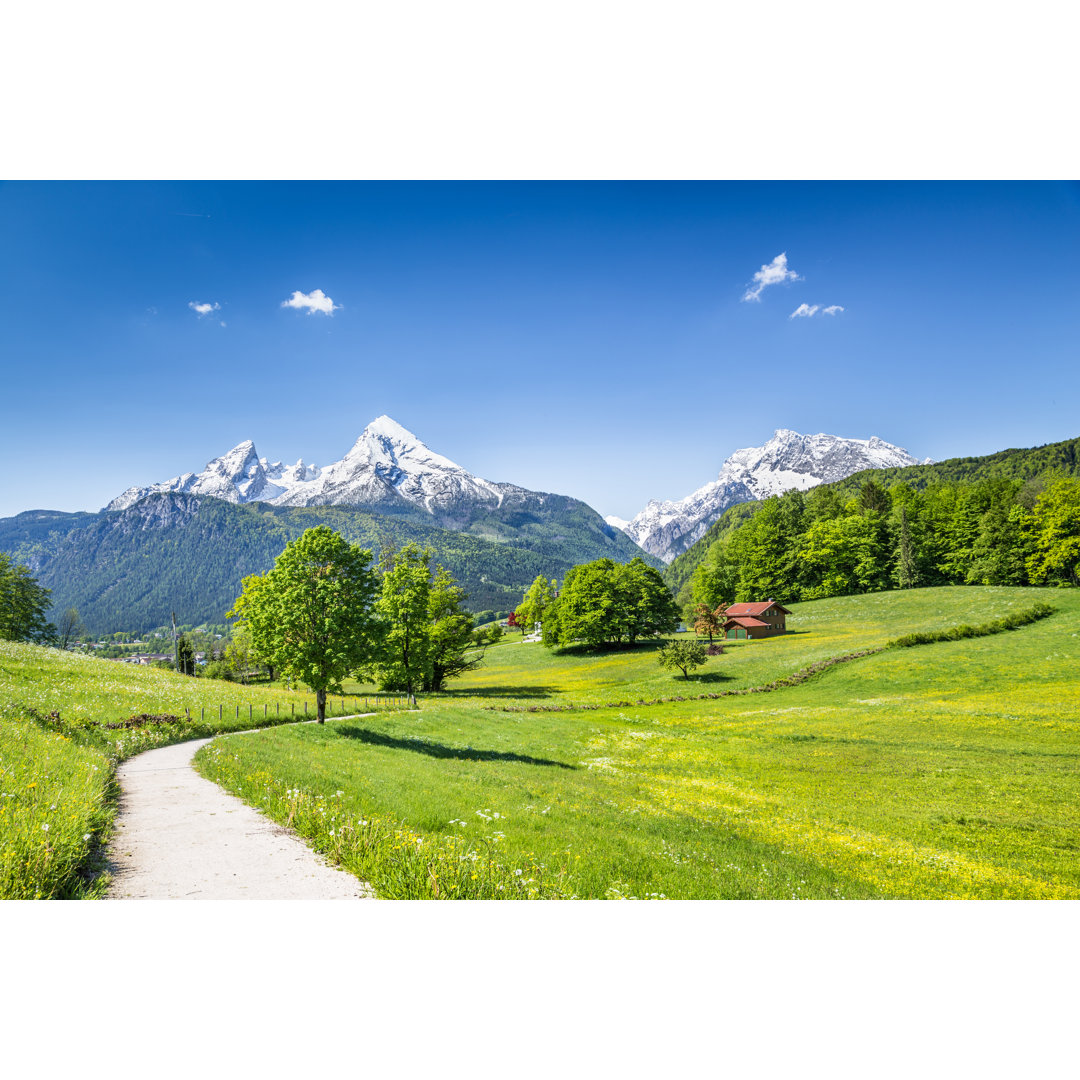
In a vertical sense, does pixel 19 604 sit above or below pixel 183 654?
above

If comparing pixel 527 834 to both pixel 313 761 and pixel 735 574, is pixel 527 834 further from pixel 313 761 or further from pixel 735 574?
pixel 735 574

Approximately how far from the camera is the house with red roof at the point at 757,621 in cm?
8331

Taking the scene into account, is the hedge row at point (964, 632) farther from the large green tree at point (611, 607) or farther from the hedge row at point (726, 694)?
the large green tree at point (611, 607)

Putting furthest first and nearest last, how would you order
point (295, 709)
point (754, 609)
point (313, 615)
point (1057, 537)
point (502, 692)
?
point (754, 609), point (1057, 537), point (502, 692), point (295, 709), point (313, 615)

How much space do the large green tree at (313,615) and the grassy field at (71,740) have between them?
17.9 feet

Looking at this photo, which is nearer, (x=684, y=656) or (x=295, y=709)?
(x=295, y=709)

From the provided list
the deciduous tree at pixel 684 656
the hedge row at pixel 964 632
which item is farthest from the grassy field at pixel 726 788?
the deciduous tree at pixel 684 656

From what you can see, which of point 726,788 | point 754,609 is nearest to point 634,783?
point 726,788

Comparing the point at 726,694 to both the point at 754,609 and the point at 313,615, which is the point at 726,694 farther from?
the point at 754,609

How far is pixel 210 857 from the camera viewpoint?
341 inches

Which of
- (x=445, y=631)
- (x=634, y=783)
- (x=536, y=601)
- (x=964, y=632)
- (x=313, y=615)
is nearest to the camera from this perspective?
(x=634, y=783)

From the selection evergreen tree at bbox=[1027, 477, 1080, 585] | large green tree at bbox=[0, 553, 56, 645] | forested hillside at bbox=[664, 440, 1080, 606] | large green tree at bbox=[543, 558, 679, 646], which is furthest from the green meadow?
large green tree at bbox=[0, 553, 56, 645]

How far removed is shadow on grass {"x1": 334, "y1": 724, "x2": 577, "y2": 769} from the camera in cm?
2345

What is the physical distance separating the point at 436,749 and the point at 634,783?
904 centimetres
